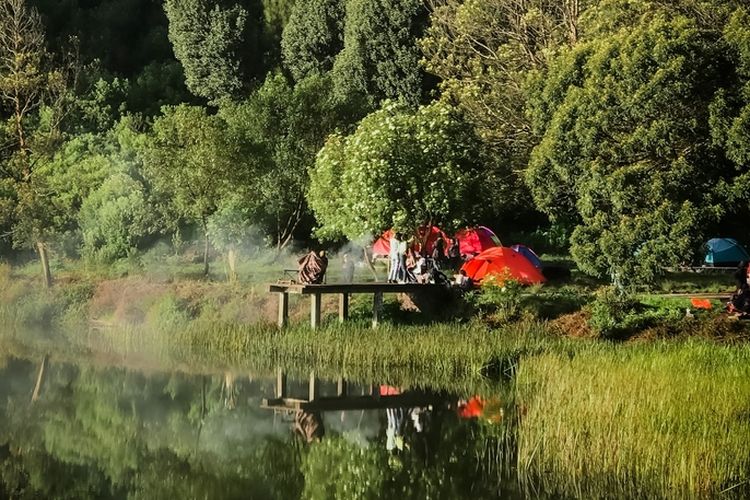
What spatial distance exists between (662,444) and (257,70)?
34778 mm

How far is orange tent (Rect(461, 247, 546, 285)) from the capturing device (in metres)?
27.0

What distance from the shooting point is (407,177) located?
81.4 ft

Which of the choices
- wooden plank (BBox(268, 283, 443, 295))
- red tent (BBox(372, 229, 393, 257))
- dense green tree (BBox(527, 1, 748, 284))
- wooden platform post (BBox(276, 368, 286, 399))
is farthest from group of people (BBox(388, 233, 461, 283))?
red tent (BBox(372, 229, 393, 257))

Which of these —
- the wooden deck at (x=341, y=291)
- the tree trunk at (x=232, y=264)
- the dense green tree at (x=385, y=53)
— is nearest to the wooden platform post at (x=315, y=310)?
the wooden deck at (x=341, y=291)

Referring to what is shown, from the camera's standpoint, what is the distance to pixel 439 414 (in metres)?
16.8

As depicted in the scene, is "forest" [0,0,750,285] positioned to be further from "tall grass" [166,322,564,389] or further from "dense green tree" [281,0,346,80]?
"tall grass" [166,322,564,389]

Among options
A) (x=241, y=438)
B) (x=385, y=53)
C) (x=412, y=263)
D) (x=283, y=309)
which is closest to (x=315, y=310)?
(x=283, y=309)


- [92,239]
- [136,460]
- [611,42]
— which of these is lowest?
[136,460]

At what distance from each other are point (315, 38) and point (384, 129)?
1828 centimetres

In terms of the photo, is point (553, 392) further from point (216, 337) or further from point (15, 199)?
point (15, 199)

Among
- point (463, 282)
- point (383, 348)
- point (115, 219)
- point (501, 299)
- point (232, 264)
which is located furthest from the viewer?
point (115, 219)

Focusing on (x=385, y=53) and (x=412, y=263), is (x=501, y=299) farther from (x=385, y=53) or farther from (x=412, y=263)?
(x=385, y=53)

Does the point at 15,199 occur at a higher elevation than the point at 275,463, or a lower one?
higher

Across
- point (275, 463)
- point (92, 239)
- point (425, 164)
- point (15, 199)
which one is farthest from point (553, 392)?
point (15, 199)
